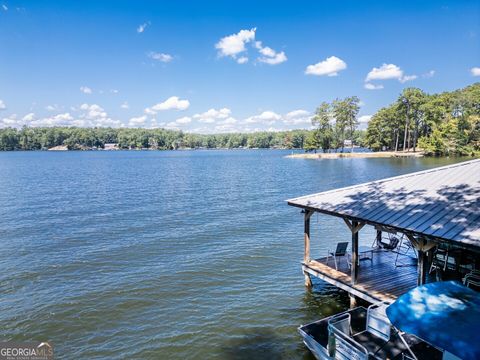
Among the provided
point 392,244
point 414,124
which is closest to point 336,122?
point 414,124

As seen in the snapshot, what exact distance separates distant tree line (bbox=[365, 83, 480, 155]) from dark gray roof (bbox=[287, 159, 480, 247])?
242 ft

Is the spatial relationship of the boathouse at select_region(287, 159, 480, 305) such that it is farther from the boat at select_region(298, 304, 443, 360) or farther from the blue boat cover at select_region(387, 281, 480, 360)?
the boat at select_region(298, 304, 443, 360)

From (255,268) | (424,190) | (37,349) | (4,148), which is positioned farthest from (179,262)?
(4,148)

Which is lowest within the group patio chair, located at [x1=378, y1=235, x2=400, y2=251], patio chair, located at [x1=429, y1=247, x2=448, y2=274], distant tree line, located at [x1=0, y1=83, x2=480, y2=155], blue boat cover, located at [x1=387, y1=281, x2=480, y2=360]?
patio chair, located at [x1=378, y1=235, x2=400, y2=251]

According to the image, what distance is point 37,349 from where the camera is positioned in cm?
896

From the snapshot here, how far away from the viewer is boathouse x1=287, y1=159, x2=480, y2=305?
24.0 ft

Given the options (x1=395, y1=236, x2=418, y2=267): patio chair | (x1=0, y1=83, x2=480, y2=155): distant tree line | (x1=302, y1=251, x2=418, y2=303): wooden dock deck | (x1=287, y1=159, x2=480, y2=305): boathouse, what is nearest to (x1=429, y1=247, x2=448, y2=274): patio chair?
(x1=287, y1=159, x2=480, y2=305): boathouse

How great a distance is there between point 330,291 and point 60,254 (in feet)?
39.3

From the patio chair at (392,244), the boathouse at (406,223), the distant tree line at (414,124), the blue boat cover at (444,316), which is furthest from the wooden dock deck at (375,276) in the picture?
the distant tree line at (414,124)

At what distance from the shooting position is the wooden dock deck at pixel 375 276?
9.15 meters

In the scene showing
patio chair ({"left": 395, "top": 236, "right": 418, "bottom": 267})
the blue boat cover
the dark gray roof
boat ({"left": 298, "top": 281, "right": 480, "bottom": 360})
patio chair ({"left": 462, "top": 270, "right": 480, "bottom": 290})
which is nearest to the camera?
the blue boat cover

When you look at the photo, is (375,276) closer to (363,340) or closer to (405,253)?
(405,253)

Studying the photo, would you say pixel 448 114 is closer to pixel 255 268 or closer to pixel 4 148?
pixel 255 268

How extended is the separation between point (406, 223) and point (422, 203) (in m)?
1.20
